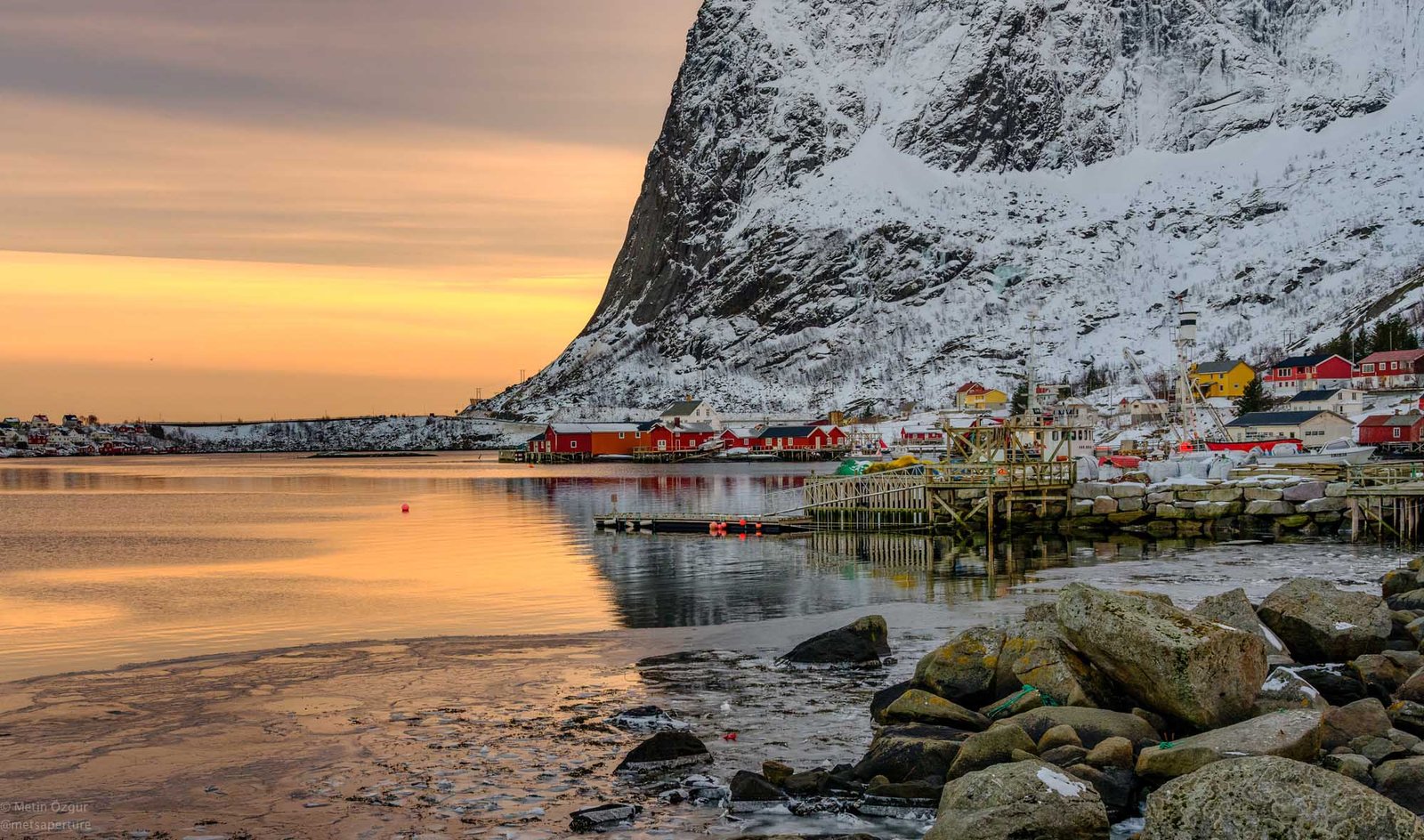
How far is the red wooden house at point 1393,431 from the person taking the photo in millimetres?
94062

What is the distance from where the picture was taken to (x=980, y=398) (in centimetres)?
17988

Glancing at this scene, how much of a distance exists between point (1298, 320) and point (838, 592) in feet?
617

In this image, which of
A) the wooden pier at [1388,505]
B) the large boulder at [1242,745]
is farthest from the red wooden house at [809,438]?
the large boulder at [1242,745]

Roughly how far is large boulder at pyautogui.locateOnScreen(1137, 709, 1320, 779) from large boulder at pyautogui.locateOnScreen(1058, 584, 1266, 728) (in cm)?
109

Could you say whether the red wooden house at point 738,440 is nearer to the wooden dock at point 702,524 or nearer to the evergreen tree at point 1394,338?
the evergreen tree at point 1394,338

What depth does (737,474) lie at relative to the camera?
382 feet

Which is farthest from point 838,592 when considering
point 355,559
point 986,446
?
point 986,446

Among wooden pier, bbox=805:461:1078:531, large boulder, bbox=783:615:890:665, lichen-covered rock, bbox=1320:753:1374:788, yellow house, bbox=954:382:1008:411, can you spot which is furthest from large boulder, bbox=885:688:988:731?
yellow house, bbox=954:382:1008:411

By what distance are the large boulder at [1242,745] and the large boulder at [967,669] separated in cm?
381

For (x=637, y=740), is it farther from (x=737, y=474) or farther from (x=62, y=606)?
(x=737, y=474)

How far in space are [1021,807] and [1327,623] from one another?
10141 mm

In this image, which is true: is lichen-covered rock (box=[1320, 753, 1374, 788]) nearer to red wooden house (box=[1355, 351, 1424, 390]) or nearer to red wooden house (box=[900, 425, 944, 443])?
red wooden house (box=[900, 425, 944, 443])

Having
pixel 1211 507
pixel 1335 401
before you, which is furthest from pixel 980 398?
pixel 1211 507

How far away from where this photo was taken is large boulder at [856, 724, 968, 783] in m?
14.5
